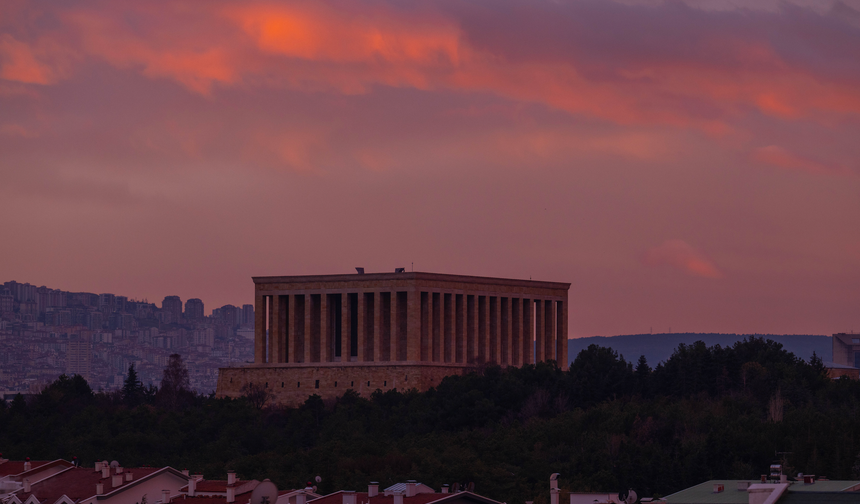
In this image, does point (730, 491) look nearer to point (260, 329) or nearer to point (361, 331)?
point (361, 331)

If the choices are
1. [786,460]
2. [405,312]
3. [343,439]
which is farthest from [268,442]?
[786,460]

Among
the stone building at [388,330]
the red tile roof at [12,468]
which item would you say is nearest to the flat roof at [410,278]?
the stone building at [388,330]

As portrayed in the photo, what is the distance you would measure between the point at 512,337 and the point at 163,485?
5478cm

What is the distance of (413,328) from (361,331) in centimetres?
457

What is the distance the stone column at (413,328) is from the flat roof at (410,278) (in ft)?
4.61

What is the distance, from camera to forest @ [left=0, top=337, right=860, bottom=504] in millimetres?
85125

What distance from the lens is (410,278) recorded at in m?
123

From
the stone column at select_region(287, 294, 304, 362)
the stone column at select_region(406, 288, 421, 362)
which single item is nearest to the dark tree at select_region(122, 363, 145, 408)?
the stone column at select_region(287, 294, 304, 362)

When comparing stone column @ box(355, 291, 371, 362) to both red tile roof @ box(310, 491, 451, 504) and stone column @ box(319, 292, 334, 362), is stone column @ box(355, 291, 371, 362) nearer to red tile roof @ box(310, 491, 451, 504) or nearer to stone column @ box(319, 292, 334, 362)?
stone column @ box(319, 292, 334, 362)

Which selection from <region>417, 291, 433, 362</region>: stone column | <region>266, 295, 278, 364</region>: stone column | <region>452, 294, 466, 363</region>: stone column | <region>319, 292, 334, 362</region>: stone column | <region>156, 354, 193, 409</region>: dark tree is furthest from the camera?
<region>156, 354, 193, 409</region>: dark tree

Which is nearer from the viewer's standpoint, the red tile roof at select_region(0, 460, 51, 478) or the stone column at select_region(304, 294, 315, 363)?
the red tile roof at select_region(0, 460, 51, 478)

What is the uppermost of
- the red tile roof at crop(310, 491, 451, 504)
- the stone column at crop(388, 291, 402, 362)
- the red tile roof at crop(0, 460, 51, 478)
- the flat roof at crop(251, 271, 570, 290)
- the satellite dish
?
the flat roof at crop(251, 271, 570, 290)

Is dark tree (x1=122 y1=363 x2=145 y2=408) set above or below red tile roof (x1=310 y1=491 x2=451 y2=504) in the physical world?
above

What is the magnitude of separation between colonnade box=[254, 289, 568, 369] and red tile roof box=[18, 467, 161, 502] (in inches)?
1568
